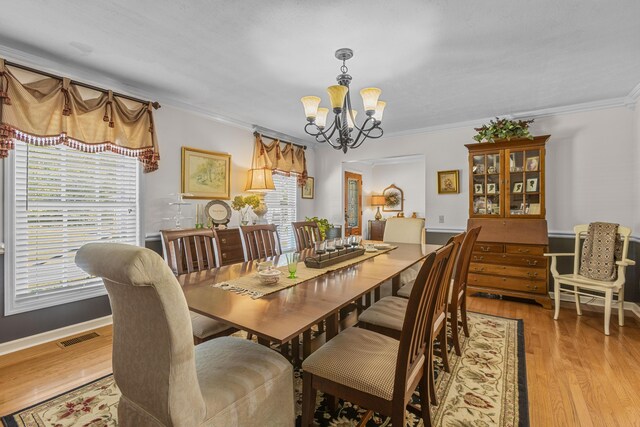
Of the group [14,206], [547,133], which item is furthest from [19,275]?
[547,133]

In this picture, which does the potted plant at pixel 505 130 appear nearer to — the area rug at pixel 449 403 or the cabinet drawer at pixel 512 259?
the cabinet drawer at pixel 512 259

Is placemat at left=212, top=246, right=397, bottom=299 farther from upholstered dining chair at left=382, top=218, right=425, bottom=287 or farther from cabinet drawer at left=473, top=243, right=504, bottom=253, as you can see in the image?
cabinet drawer at left=473, top=243, right=504, bottom=253

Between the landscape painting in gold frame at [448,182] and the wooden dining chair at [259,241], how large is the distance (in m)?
2.80

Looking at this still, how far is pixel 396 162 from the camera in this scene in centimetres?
741

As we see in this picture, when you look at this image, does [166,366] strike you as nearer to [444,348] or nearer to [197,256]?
[197,256]

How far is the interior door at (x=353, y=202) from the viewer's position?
265 inches

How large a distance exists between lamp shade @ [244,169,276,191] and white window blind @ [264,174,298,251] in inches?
21.6

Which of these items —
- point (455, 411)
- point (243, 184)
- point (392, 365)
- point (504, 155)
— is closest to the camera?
point (392, 365)

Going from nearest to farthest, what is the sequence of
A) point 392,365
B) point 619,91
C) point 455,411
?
point 392,365
point 455,411
point 619,91

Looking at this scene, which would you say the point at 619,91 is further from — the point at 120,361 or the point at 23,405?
the point at 23,405

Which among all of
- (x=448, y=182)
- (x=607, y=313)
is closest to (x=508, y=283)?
(x=607, y=313)

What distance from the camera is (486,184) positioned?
405cm

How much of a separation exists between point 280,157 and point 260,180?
74 centimetres

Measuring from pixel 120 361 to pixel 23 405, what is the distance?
1271 mm
